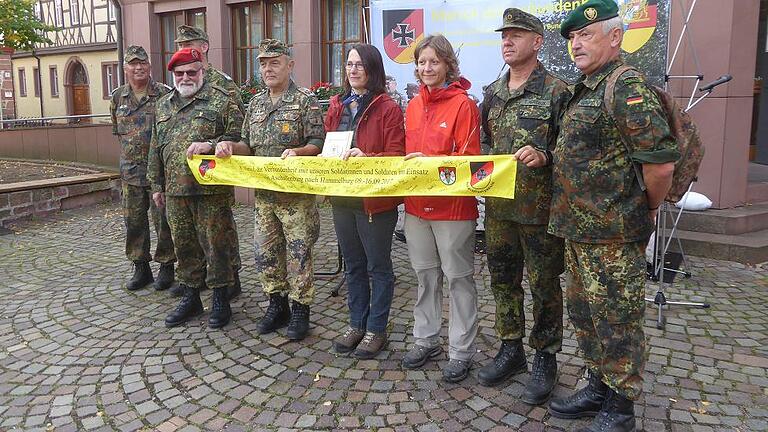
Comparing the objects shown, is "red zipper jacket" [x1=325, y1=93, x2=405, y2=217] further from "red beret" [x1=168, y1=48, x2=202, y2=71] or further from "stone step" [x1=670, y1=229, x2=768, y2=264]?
"stone step" [x1=670, y1=229, x2=768, y2=264]

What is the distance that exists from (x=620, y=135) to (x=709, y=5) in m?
4.42

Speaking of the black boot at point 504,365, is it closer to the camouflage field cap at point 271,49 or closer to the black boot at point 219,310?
the black boot at point 219,310

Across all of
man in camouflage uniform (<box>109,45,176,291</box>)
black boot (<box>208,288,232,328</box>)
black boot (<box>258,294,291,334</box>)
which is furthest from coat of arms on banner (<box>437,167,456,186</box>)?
man in camouflage uniform (<box>109,45,176,291</box>)

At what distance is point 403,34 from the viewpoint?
6625mm

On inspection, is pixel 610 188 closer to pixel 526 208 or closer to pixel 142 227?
pixel 526 208

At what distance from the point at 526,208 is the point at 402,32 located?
A: 405 centimetres

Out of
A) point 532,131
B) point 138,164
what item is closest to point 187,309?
A: point 138,164

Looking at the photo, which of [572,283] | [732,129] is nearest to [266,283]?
[572,283]

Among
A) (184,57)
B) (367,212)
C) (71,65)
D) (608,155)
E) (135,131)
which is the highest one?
(71,65)

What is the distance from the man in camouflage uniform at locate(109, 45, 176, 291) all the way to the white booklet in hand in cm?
218

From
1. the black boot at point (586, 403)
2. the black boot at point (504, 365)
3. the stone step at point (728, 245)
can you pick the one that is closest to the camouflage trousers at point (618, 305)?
the black boot at point (586, 403)

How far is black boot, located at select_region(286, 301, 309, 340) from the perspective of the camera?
4.15 metres

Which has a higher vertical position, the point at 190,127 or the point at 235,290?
the point at 190,127

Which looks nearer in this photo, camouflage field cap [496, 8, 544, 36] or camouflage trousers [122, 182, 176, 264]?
camouflage field cap [496, 8, 544, 36]
